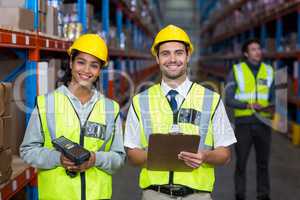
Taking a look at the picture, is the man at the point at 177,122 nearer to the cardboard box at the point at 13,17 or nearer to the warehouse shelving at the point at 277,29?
the cardboard box at the point at 13,17

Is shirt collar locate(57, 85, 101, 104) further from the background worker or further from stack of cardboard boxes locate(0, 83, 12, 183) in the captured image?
stack of cardboard boxes locate(0, 83, 12, 183)

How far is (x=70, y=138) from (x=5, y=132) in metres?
0.47

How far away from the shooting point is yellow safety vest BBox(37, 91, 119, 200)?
2088 mm

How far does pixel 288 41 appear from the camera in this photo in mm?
7859

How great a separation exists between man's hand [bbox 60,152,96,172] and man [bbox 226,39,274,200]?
7.69 feet

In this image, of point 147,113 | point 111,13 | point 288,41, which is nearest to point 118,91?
point 111,13

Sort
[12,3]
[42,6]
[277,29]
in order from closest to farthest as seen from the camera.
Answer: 1. [12,3]
2. [42,6]
3. [277,29]

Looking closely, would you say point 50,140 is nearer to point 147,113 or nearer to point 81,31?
point 147,113

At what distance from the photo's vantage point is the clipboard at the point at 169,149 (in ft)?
6.42

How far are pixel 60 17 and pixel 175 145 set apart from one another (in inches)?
99.3

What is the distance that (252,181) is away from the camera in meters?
5.00

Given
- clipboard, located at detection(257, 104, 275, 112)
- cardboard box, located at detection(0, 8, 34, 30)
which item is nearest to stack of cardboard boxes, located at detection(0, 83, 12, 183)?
cardboard box, located at detection(0, 8, 34, 30)

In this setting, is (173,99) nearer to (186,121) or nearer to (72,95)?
(186,121)

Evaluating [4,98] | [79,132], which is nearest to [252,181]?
[79,132]
